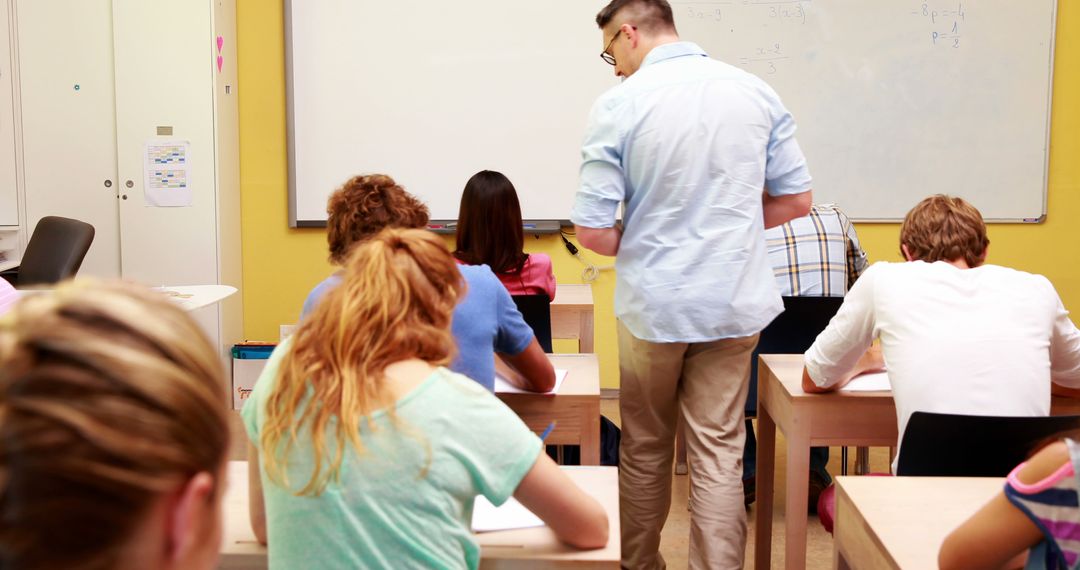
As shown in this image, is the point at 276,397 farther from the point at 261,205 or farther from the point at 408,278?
the point at 261,205

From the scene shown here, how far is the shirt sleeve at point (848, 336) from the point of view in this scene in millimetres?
2215

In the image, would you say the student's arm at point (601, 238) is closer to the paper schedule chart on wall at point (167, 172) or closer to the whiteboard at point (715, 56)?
the whiteboard at point (715, 56)

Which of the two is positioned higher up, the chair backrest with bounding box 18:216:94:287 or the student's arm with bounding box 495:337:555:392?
the chair backrest with bounding box 18:216:94:287

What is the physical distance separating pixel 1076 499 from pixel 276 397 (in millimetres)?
920

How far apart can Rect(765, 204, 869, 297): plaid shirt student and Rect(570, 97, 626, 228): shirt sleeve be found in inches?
38.9

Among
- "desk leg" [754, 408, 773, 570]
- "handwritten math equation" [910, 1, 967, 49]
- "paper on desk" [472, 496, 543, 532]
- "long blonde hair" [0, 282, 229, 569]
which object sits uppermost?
"handwritten math equation" [910, 1, 967, 49]

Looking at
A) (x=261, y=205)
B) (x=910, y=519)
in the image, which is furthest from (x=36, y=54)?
(x=910, y=519)

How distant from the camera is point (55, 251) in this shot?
3.85 metres

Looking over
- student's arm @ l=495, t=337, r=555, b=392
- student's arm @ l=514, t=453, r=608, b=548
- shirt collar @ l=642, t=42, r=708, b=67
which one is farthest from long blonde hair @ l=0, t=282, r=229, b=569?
shirt collar @ l=642, t=42, r=708, b=67

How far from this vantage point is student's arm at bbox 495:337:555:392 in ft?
7.35

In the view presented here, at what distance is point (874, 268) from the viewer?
→ 2.22 m

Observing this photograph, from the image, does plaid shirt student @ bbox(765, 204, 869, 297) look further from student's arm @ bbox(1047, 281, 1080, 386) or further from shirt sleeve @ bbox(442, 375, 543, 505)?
shirt sleeve @ bbox(442, 375, 543, 505)

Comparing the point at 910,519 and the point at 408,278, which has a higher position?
the point at 408,278

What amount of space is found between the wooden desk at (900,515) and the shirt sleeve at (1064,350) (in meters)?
0.59
